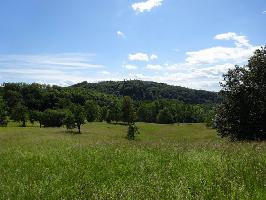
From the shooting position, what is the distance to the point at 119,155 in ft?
40.1

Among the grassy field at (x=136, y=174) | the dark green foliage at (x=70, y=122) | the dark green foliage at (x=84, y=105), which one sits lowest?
the dark green foliage at (x=70, y=122)

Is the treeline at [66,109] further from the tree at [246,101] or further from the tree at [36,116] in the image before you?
the tree at [246,101]

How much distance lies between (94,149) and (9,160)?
9.85 ft

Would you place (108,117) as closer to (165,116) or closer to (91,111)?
(91,111)

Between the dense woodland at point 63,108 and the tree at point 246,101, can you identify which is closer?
the tree at point 246,101

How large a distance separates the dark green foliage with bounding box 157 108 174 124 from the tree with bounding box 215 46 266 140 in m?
136

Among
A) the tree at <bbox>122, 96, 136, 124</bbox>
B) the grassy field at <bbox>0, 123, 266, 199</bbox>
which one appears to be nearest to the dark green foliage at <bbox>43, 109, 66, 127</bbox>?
the tree at <bbox>122, 96, 136, 124</bbox>

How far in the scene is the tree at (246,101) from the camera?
2977 centimetres

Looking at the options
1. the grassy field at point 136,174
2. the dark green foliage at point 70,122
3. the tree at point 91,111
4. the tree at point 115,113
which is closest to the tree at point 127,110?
the tree at point 115,113

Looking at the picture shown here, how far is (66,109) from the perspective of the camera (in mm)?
130625

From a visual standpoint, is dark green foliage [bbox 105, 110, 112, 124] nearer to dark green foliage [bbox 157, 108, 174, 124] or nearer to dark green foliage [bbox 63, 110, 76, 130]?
dark green foliage [bbox 157, 108, 174, 124]

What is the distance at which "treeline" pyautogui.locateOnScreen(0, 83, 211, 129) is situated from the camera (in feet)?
394

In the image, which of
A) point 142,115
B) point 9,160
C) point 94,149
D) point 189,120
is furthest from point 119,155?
point 189,120

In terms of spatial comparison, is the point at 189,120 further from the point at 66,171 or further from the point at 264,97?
the point at 66,171
